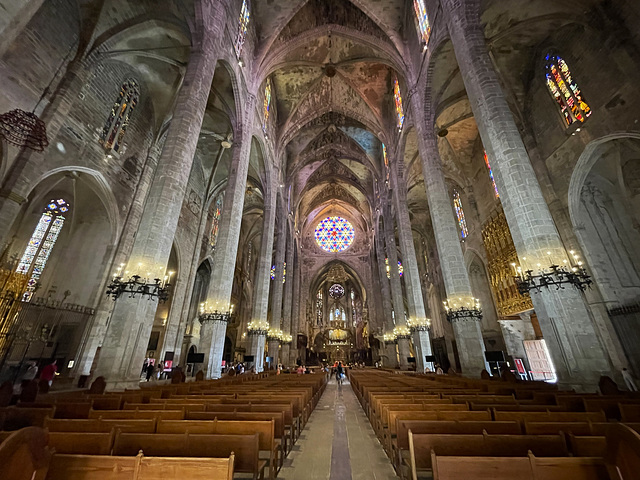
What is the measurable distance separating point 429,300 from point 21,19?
30.7 metres

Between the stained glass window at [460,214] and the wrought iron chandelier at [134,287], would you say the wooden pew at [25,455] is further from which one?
the stained glass window at [460,214]

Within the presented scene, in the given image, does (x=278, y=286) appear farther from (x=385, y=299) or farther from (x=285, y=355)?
(x=385, y=299)

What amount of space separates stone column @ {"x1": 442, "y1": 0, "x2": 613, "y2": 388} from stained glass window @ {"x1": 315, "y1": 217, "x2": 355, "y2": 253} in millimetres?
30088

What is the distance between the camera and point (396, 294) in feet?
69.0

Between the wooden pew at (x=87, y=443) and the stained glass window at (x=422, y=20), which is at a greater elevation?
the stained glass window at (x=422, y=20)

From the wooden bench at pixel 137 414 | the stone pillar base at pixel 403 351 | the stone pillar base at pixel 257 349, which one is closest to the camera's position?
the wooden bench at pixel 137 414

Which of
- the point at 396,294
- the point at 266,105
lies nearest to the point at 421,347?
the point at 396,294

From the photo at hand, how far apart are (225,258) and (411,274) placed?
11.1 meters

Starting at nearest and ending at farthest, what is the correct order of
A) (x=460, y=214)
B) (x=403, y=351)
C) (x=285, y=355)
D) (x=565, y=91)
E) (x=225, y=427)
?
(x=225, y=427)
(x=565, y=91)
(x=403, y=351)
(x=460, y=214)
(x=285, y=355)

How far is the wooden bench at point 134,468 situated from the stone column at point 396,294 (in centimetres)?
1997

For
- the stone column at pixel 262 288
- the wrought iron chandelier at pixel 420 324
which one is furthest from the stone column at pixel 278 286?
the wrought iron chandelier at pixel 420 324

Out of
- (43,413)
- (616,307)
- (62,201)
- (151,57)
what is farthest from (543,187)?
(62,201)

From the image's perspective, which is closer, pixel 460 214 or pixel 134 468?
pixel 134 468

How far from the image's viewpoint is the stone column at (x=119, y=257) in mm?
12383
